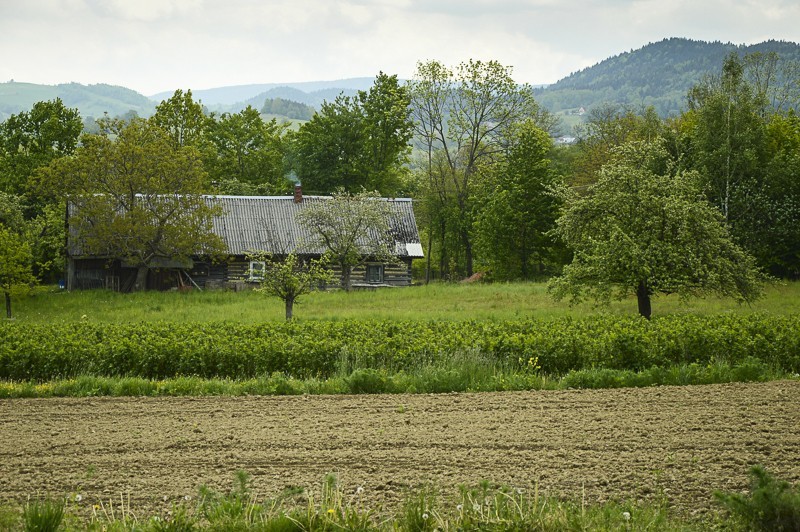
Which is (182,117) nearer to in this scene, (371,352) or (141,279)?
(141,279)

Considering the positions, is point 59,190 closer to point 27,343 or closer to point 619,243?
point 27,343

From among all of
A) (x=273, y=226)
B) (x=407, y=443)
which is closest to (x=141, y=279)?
(x=273, y=226)

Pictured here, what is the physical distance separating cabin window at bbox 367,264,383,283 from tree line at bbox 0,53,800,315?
16.2 feet

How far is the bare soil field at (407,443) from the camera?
8769 mm

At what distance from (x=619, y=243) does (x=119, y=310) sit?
1876 cm

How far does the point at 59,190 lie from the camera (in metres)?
39.6

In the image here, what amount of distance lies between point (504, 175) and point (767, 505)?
1709 inches

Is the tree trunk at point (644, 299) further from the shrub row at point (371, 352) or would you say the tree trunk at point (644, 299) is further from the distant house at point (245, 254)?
the distant house at point (245, 254)

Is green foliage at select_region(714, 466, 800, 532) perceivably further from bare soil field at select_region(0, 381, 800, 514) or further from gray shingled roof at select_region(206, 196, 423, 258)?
gray shingled roof at select_region(206, 196, 423, 258)

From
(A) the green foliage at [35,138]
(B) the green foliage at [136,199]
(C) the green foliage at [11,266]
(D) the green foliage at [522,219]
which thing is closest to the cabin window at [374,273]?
(D) the green foliage at [522,219]

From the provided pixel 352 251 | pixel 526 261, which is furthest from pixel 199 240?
pixel 526 261

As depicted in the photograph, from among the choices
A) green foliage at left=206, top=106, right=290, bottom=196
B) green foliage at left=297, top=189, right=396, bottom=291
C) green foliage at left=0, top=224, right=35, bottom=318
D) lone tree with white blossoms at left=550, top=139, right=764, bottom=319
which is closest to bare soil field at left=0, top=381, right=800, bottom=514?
lone tree with white blossoms at left=550, top=139, right=764, bottom=319

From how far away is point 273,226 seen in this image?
44375 millimetres

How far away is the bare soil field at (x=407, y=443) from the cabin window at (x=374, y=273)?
2952 cm
